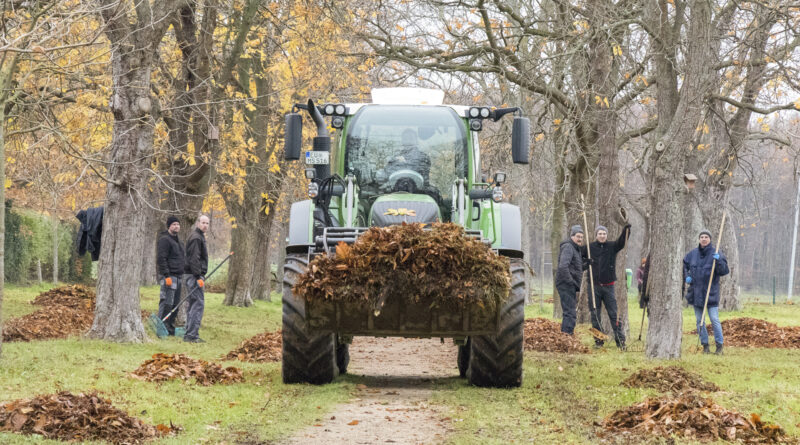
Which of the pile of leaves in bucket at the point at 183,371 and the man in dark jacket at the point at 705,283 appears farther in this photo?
the man in dark jacket at the point at 705,283

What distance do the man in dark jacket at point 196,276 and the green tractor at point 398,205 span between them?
4.36 meters

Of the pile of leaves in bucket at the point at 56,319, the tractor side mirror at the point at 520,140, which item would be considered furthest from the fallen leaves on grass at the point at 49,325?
the tractor side mirror at the point at 520,140

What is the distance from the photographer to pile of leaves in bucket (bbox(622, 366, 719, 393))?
9.91 m

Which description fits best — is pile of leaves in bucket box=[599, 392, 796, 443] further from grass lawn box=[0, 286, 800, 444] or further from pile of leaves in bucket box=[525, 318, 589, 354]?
pile of leaves in bucket box=[525, 318, 589, 354]

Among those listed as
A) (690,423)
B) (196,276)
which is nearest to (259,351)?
(196,276)

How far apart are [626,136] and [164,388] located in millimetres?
13350

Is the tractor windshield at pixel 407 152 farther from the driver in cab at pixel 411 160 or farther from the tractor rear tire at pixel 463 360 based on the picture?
the tractor rear tire at pixel 463 360

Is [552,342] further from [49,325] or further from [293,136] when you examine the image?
[49,325]

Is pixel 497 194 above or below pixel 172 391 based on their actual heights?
above

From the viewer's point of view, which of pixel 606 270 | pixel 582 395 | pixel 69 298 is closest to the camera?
pixel 582 395

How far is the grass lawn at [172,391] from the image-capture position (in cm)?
764

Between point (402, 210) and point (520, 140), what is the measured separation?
148cm

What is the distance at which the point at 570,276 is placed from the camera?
15750 mm

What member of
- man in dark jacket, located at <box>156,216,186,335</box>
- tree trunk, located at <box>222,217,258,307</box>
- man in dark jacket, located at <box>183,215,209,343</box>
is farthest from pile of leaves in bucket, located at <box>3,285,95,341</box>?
tree trunk, located at <box>222,217,258,307</box>
